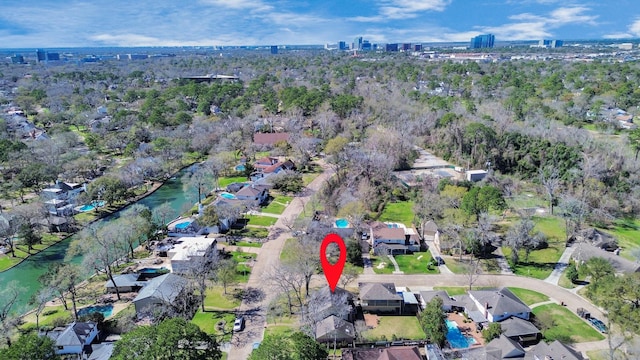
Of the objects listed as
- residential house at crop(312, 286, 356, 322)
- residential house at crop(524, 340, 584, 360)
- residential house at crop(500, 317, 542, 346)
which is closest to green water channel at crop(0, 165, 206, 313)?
residential house at crop(312, 286, 356, 322)

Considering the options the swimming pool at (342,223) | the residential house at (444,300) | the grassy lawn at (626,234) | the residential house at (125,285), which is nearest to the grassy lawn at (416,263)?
the residential house at (444,300)

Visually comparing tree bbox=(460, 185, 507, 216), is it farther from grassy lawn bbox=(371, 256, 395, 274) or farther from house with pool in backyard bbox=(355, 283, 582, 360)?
house with pool in backyard bbox=(355, 283, 582, 360)

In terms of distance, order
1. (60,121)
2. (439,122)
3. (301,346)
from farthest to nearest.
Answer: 1. (60,121)
2. (439,122)
3. (301,346)

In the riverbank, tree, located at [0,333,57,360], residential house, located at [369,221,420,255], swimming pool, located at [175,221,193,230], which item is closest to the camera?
tree, located at [0,333,57,360]

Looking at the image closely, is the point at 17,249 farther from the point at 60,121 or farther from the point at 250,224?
the point at 60,121

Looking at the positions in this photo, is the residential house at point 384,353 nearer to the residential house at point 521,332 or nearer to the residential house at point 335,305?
the residential house at point 335,305

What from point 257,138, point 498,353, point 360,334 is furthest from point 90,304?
point 257,138

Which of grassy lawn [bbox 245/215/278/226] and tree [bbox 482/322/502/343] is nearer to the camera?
tree [bbox 482/322/502/343]
